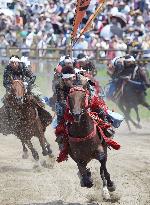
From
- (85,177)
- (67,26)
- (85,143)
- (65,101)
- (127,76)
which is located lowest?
(127,76)

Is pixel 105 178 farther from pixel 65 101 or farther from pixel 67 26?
pixel 67 26

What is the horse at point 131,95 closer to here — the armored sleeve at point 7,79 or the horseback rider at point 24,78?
the horseback rider at point 24,78

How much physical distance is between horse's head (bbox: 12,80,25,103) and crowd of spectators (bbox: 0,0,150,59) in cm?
1095

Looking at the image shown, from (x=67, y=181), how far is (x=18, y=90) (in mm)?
1908

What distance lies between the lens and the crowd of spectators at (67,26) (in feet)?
77.6

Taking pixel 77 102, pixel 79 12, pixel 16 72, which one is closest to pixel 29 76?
pixel 16 72

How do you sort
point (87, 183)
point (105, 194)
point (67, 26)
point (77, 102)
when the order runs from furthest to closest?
1. point (67, 26)
2. point (105, 194)
3. point (87, 183)
4. point (77, 102)

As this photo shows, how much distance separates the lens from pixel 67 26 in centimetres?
2495

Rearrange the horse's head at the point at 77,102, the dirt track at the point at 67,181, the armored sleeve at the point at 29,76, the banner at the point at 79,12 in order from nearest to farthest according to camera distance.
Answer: the horse's head at the point at 77,102
the dirt track at the point at 67,181
the banner at the point at 79,12
the armored sleeve at the point at 29,76

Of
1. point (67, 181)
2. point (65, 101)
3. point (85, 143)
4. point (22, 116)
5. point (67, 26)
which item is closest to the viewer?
point (85, 143)

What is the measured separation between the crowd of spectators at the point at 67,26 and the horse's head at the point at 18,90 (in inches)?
431

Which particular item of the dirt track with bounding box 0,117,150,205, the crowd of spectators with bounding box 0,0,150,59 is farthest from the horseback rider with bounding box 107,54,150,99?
the crowd of spectators with bounding box 0,0,150,59

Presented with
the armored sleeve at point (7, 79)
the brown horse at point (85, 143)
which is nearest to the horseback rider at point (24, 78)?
the armored sleeve at point (7, 79)

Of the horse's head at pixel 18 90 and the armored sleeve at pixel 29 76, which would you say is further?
the armored sleeve at pixel 29 76
